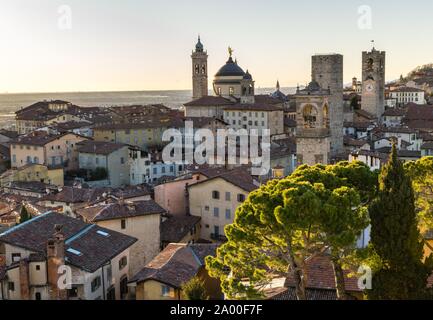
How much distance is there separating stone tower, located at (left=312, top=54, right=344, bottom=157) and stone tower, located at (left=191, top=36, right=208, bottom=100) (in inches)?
1362

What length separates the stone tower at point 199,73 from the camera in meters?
86.5

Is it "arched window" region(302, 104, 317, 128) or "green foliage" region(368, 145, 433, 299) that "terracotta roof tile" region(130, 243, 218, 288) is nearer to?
"green foliage" region(368, 145, 433, 299)

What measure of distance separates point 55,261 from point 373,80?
64.2 m

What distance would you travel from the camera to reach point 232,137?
5994cm

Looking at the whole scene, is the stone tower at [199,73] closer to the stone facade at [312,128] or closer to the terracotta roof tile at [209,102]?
the terracotta roof tile at [209,102]

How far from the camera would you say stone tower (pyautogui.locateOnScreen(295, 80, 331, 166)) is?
28250 mm

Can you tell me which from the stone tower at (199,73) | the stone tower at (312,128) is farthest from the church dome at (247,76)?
the stone tower at (312,128)

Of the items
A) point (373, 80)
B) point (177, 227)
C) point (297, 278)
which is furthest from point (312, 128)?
point (373, 80)

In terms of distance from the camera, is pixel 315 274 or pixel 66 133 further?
pixel 66 133

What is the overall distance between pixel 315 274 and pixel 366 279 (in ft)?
8.73

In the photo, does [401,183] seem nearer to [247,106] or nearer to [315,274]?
[315,274]

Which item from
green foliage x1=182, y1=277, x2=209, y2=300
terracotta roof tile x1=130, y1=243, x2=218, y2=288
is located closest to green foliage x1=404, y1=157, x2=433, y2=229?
green foliage x1=182, y1=277, x2=209, y2=300

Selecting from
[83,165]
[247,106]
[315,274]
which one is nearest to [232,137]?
[247,106]

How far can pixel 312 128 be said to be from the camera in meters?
28.5
